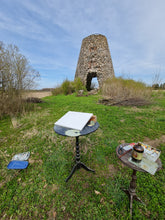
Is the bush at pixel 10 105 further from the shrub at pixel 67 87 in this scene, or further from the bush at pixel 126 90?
the shrub at pixel 67 87

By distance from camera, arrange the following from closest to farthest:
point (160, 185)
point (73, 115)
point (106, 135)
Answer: point (160, 185) < point (73, 115) < point (106, 135)

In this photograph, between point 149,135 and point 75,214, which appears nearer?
point 75,214

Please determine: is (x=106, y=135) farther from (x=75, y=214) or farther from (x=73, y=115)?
(x=75, y=214)

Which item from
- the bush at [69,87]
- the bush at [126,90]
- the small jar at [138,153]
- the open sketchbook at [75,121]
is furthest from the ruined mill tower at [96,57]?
the small jar at [138,153]

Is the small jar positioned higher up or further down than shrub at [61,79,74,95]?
further down

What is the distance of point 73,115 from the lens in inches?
66.7

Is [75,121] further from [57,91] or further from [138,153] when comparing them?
[57,91]

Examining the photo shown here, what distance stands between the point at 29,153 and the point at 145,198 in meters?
2.32

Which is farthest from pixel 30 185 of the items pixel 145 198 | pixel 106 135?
pixel 106 135

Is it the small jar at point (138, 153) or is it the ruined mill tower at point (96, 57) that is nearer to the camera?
the small jar at point (138, 153)

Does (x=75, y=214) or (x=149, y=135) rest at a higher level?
(x=149, y=135)

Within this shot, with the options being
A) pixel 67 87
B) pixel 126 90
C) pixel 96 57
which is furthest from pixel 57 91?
pixel 126 90

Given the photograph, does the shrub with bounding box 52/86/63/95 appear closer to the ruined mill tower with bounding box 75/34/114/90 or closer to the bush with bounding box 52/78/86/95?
the bush with bounding box 52/78/86/95

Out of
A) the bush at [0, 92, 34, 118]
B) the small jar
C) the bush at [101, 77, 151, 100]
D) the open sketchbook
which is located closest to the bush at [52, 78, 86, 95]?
the bush at [101, 77, 151, 100]
